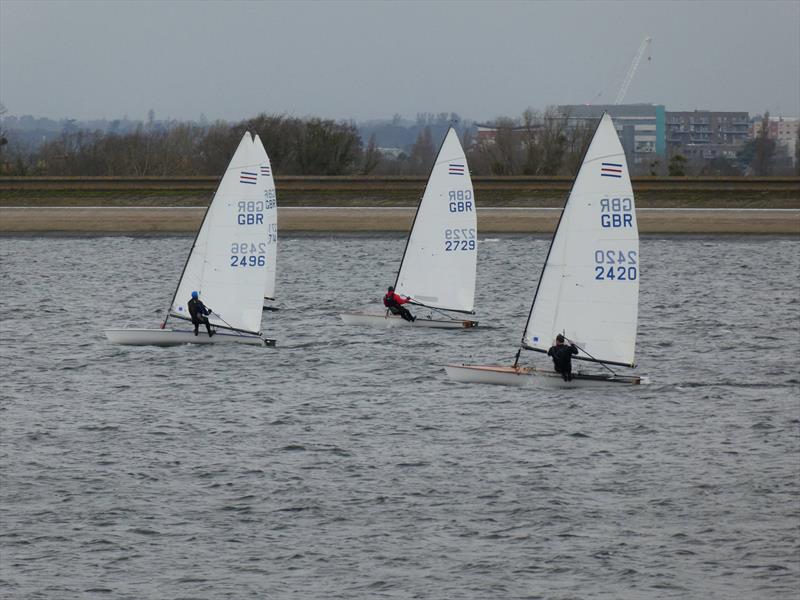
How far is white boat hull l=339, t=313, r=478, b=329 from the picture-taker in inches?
1614

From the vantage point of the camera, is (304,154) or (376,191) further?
(304,154)

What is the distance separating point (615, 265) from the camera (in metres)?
31.8

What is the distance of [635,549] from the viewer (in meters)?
20.3

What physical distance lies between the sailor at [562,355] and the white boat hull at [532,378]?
0.31m

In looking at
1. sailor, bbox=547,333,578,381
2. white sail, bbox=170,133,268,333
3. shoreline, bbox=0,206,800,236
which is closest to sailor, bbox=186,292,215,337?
white sail, bbox=170,133,268,333

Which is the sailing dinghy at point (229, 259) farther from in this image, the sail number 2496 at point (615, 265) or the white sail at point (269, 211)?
the sail number 2496 at point (615, 265)

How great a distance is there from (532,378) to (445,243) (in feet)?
36.3

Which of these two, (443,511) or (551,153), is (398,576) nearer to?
(443,511)

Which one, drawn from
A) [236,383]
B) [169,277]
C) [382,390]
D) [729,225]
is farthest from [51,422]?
[729,225]

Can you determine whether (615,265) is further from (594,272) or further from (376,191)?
(376,191)

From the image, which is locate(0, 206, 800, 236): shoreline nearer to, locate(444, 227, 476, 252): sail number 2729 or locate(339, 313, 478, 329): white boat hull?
locate(444, 227, 476, 252): sail number 2729

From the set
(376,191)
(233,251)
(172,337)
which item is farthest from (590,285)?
(376,191)

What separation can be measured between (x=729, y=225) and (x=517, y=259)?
14176mm

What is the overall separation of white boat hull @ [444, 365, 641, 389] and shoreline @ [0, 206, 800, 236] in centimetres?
4265
